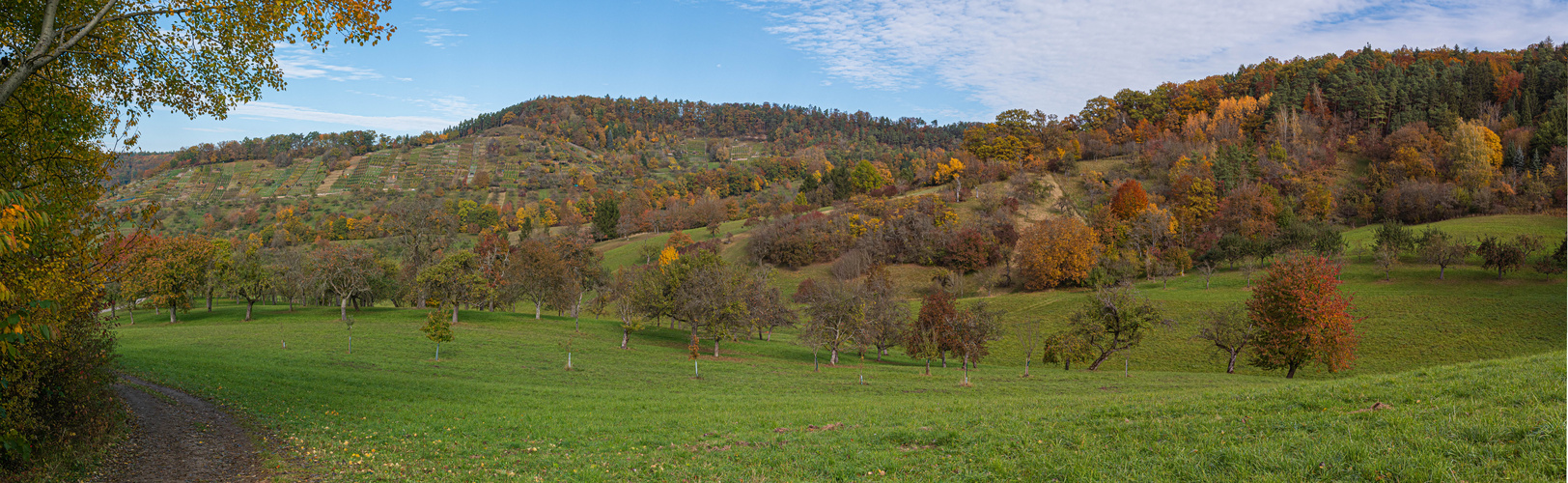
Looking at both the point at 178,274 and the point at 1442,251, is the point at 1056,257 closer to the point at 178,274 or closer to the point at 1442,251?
the point at 1442,251

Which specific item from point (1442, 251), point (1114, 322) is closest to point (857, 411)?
point (1114, 322)

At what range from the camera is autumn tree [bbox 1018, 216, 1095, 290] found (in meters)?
80.9

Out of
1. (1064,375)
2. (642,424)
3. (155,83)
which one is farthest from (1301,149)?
(155,83)

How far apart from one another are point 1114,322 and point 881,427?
126 feet

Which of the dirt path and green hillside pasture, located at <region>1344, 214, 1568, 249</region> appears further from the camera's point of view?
green hillside pasture, located at <region>1344, 214, 1568, 249</region>

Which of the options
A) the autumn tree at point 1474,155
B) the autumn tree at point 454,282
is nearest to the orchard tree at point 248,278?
the autumn tree at point 454,282

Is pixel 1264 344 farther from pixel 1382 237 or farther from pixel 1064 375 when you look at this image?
pixel 1382 237

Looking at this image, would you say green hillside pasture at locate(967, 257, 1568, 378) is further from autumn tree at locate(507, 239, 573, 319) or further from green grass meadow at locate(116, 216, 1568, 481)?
Answer: autumn tree at locate(507, 239, 573, 319)

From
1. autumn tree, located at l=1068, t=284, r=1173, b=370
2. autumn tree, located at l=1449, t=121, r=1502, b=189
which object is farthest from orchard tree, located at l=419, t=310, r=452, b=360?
autumn tree, located at l=1449, t=121, r=1502, b=189

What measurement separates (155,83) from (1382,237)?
9578 cm

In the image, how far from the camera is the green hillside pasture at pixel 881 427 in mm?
8320

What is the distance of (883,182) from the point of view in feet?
538

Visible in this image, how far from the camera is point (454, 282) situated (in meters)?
58.0

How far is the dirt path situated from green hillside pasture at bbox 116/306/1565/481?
3.40 feet
